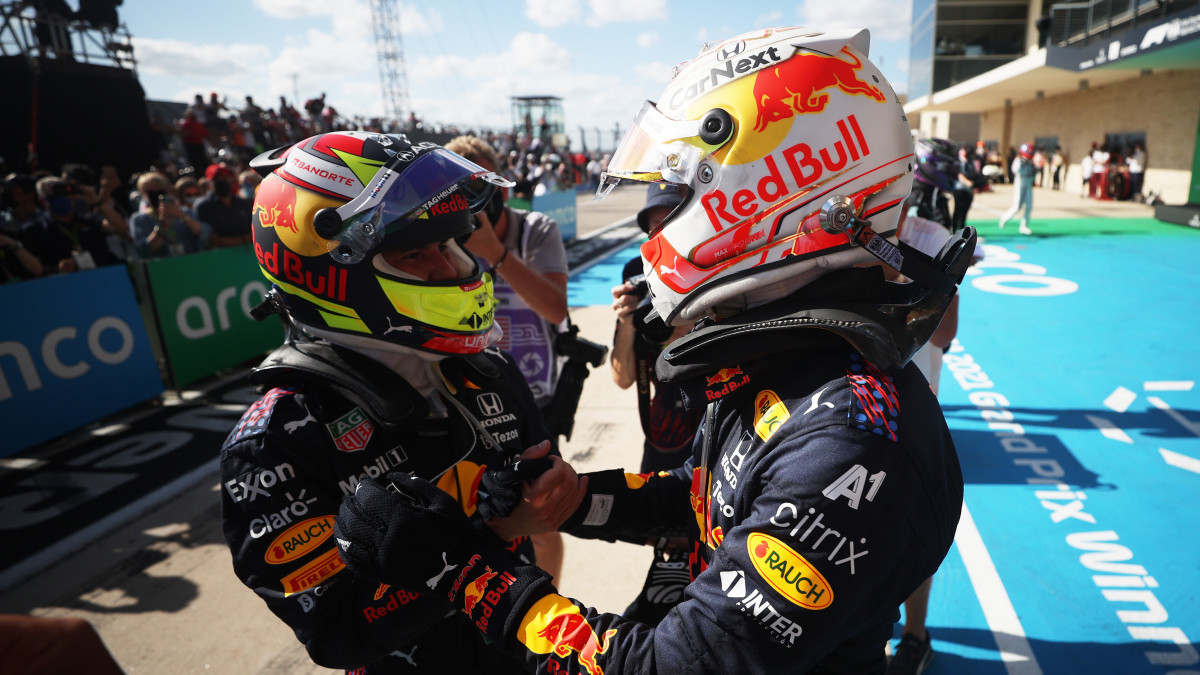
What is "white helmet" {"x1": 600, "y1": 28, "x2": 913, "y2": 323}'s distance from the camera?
1.18m

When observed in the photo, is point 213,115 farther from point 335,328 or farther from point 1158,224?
point 1158,224

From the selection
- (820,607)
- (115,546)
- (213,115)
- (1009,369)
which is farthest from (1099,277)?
(213,115)

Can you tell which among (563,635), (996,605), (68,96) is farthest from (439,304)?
(68,96)

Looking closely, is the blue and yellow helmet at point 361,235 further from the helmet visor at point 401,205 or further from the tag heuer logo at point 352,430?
the tag heuer logo at point 352,430

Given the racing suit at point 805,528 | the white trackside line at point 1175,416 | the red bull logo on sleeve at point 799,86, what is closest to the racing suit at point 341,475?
the racing suit at point 805,528

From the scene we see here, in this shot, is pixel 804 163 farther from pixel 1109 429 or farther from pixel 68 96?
pixel 68 96

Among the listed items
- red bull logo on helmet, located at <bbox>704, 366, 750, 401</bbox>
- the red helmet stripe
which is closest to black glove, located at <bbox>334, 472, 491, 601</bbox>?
red bull logo on helmet, located at <bbox>704, 366, 750, 401</bbox>

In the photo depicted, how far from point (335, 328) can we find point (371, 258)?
0.67 ft

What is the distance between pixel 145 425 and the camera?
19.6 feet

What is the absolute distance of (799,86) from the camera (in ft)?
3.88

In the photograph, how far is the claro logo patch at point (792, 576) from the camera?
98 cm

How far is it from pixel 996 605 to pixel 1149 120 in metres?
24.5

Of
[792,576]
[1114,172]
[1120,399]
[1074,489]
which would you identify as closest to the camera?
[792,576]

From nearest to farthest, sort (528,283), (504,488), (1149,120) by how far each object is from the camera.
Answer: (504,488), (528,283), (1149,120)
